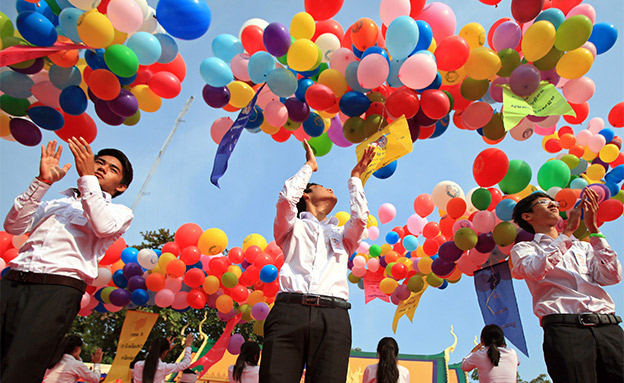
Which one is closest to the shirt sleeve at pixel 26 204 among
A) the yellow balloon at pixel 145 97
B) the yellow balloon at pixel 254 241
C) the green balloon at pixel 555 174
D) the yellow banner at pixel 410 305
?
the yellow balloon at pixel 145 97

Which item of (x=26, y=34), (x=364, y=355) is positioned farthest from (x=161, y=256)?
(x=364, y=355)

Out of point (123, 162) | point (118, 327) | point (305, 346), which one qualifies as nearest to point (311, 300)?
point (305, 346)

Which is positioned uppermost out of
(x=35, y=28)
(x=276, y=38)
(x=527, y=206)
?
(x=276, y=38)

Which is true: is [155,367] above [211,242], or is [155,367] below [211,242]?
below

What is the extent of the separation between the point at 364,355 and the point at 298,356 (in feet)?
35.6

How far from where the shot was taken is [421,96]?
3561 millimetres

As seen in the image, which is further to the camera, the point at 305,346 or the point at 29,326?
the point at 305,346

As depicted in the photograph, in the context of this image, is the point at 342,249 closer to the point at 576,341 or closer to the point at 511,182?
the point at 576,341

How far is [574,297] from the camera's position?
2398 millimetres

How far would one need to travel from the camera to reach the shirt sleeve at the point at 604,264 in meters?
2.42

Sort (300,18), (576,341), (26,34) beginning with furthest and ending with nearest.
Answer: (300,18) → (26,34) → (576,341)

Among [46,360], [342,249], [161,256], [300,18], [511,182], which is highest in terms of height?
[300,18]

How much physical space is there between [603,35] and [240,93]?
299cm

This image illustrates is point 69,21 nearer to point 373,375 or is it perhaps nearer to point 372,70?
point 372,70
